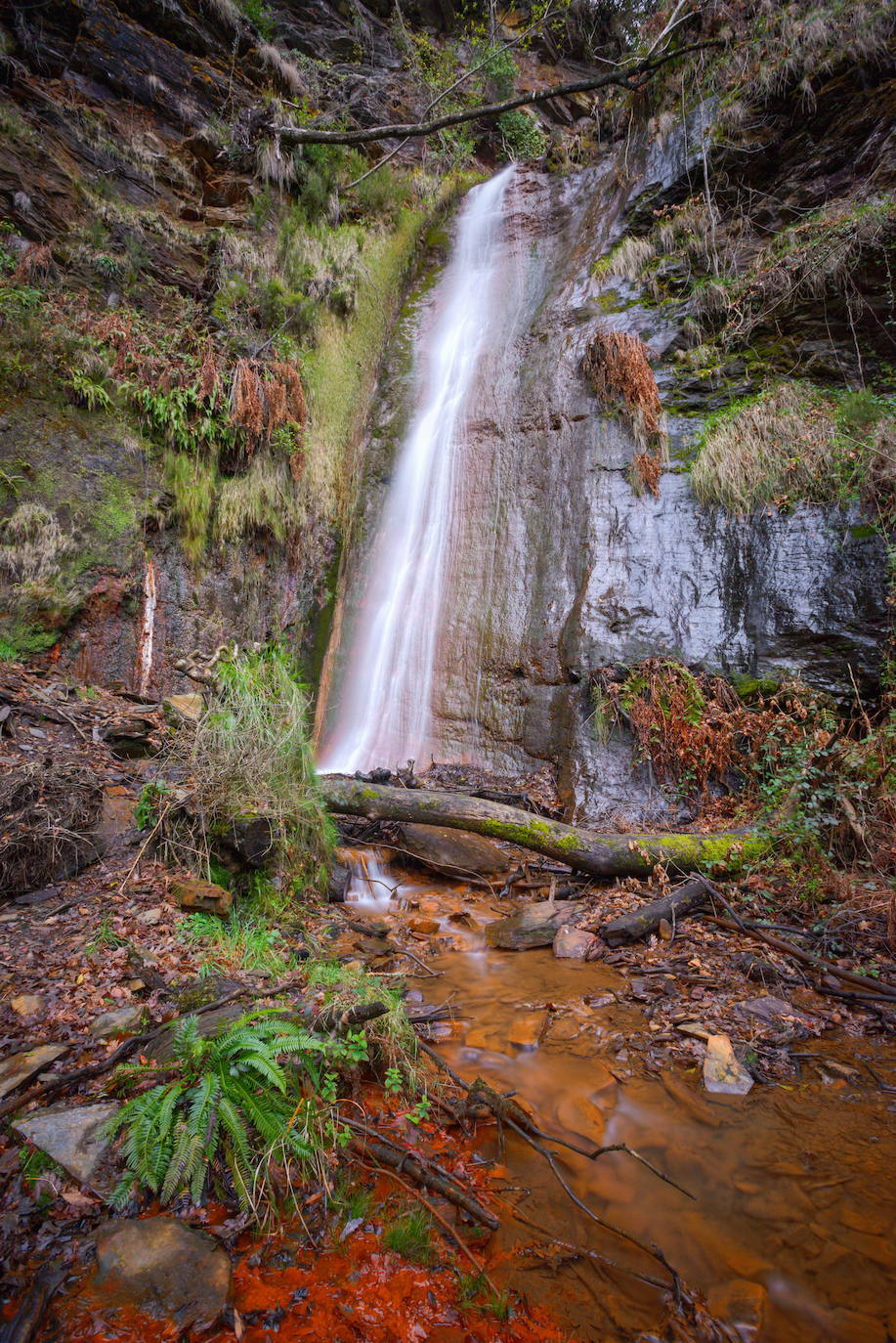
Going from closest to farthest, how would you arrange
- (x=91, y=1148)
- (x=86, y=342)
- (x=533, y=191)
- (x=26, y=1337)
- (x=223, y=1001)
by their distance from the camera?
(x=26, y=1337) < (x=91, y=1148) < (x=223, y=1001) < (x=86, y=342) < (x=533, y=191)

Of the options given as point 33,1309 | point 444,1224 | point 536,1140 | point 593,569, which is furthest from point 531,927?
point 593,569

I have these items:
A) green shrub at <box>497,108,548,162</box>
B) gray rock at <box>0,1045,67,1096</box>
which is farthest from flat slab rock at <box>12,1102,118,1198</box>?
green shrub at <box>497,108,548,162</box>

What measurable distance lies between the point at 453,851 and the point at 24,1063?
319 cm

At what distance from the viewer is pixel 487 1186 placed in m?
1.83

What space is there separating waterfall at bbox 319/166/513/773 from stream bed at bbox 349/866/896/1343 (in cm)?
447

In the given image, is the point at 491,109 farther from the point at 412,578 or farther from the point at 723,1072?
the point at 723,1072

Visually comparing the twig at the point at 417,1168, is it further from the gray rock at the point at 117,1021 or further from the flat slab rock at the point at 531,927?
the flat slab rock at the point at 531,927

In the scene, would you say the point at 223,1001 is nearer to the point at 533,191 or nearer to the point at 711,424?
the point at 711,424

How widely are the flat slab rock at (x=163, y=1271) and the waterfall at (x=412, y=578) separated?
5.55 meters

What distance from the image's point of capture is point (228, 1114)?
5.39ft

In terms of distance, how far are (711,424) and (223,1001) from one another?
23.9 feet

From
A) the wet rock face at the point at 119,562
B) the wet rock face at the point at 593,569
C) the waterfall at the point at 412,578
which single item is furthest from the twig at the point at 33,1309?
the waterfall at the point at 412,578

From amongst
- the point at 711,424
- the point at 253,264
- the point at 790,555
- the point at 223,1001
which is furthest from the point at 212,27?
the point at 223,1001

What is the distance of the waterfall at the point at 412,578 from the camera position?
734 centimetres
